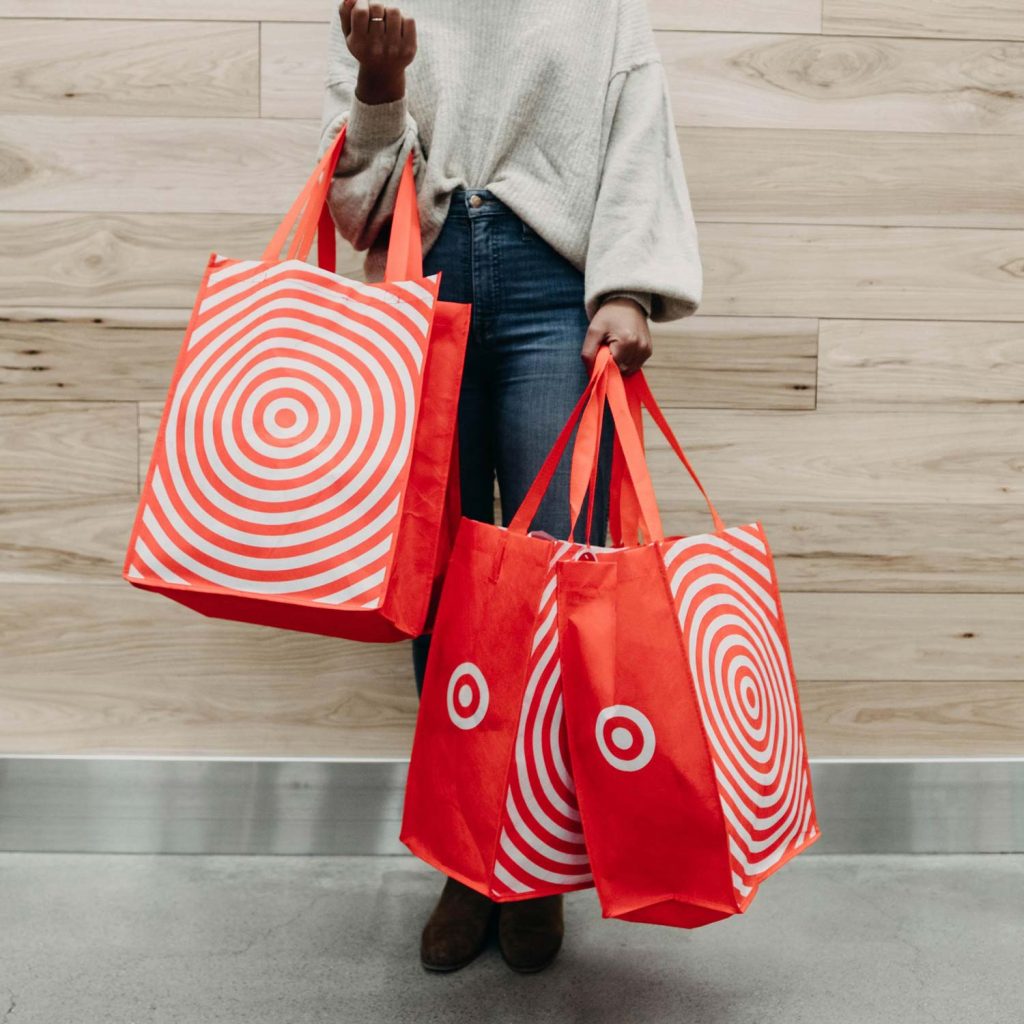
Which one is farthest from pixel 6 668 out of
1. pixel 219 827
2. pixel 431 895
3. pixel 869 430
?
pixel 869 430

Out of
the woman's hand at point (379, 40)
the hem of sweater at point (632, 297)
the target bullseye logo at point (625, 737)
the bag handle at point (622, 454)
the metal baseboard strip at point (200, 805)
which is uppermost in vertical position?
the woman's hand at point (379, 40)

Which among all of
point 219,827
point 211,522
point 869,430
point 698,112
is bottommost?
point 219,827

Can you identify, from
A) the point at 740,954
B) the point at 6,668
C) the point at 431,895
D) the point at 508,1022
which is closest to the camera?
the point at 508,1022

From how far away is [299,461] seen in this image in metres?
0.69

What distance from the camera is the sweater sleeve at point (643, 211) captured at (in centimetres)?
81

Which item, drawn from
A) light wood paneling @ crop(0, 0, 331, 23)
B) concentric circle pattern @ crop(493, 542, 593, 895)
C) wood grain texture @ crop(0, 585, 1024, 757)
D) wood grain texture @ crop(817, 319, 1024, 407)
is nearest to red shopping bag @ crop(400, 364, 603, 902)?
concentric circle pattern @ crop(493, 542, 593, 895)

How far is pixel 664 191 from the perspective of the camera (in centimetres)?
86

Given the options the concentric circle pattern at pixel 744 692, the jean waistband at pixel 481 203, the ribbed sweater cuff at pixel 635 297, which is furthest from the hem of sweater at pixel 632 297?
the concentric circle pattern at pixel 744 692

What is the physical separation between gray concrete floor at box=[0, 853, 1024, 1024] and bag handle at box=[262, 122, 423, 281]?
2.21ft

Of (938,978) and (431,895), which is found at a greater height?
Result: (938,978)

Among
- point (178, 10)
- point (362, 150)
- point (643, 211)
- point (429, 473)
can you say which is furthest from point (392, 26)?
point (178, 10)

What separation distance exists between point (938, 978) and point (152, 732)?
0.94 m

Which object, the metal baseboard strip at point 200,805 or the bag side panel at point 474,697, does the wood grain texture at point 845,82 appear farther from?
the metal baseboard strip at point 200,805

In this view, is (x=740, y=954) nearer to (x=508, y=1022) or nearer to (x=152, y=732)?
(x=508, y=1022)
